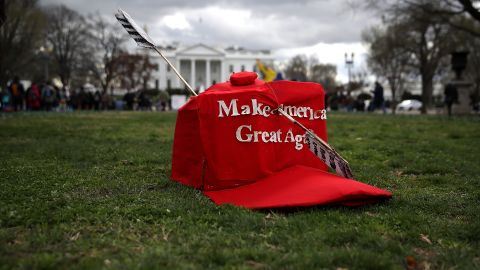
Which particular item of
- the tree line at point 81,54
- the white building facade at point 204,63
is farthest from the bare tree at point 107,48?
the white building facade at point 204,63

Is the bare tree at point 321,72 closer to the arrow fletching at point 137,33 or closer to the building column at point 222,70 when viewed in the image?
the building column at point 222,70

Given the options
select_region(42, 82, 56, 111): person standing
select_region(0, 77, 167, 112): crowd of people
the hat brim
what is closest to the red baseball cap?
the hat brim

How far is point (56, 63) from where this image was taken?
67125mm

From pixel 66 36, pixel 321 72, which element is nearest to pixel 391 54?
pixel 66 36

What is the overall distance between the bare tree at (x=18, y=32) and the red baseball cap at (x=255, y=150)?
34360mm

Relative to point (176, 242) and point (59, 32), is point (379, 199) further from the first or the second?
point (59, 32)

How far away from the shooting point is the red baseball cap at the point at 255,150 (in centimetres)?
482

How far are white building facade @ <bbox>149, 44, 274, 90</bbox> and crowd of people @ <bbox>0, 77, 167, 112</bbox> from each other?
74.0m

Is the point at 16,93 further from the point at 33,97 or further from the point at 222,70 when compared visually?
the point at 222,70

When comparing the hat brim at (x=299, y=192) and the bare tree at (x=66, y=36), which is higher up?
the bare tree at (x=66, y=36)

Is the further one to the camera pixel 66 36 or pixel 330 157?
pixel 66 36

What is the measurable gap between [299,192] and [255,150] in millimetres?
893

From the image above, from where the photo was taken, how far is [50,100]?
2733 centimetres

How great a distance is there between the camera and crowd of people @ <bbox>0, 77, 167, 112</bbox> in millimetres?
25297
